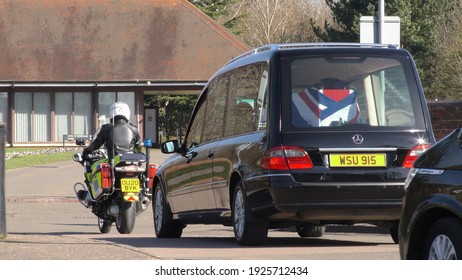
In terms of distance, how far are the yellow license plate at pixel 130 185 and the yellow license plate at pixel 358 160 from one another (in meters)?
5.23

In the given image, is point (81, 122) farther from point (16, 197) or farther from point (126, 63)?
point (16, 197)

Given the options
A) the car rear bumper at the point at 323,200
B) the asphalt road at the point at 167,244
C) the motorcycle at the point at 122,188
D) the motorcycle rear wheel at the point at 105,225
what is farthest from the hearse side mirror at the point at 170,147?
the car rear bumper at the point at 323,200

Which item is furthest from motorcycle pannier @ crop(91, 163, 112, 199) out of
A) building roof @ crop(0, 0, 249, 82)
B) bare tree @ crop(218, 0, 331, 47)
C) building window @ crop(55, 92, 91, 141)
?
bare tree @ crop(218, 0, 331, 47)

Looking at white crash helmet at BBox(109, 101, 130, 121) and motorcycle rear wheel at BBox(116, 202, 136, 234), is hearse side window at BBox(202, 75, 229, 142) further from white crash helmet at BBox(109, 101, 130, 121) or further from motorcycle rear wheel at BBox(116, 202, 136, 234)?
white crash helmet at BBox(109, 101, 130, 121)

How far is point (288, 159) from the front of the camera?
11.8 metres

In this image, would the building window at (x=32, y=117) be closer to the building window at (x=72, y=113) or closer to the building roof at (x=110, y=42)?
the building window at (x=72, y=113)

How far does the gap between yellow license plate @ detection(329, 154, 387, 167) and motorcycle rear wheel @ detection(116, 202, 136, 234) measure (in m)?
5.25

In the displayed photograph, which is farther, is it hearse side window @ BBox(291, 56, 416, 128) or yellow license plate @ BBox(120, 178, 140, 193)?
yellow license plate @ BBox(120, 178, 140, 193)

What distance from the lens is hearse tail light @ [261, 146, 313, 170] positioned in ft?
38.4

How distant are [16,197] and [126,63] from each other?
3438 centimetres

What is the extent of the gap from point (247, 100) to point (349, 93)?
1246mm

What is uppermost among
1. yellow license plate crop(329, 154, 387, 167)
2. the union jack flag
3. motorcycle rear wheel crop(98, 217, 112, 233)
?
the union jack flag

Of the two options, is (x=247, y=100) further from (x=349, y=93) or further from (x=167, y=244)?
(x=167, y=244)

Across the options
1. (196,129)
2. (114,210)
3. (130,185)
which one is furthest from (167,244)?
(114,210)
